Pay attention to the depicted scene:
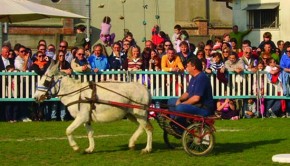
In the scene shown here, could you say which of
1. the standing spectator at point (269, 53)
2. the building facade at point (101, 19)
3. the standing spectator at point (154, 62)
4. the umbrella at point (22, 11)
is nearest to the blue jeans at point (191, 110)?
the umbrella at point (22, 11)

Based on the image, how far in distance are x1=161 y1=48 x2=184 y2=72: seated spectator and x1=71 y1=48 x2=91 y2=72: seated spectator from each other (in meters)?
2.14

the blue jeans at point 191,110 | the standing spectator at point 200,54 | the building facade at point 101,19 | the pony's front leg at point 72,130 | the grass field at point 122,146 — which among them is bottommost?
the grass field at point 122,146

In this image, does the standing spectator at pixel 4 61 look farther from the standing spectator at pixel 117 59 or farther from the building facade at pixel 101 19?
the building facade at pixel 101 19

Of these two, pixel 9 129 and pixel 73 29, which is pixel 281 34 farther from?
pixel 9 129

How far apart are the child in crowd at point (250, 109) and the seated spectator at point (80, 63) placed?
4655 mm

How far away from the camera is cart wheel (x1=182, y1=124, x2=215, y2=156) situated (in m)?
15.0

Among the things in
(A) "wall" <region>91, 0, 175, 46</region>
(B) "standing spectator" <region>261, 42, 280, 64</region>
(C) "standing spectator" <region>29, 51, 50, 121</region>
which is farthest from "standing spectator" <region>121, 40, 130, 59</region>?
(A) "wall" <region>91, 0, 175, 46</region>

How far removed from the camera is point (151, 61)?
2341cm

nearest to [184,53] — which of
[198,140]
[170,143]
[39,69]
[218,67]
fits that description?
[218,67]

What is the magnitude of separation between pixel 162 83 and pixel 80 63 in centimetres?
242

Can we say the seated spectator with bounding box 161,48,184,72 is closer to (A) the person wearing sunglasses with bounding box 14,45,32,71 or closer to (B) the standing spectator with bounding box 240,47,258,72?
(B) the standing spectator with bounding box 240,47,258,72

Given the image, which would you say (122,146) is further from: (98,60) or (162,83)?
(162,83)

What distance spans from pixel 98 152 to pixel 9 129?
487 centimetres

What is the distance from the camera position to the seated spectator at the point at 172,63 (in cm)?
2298
